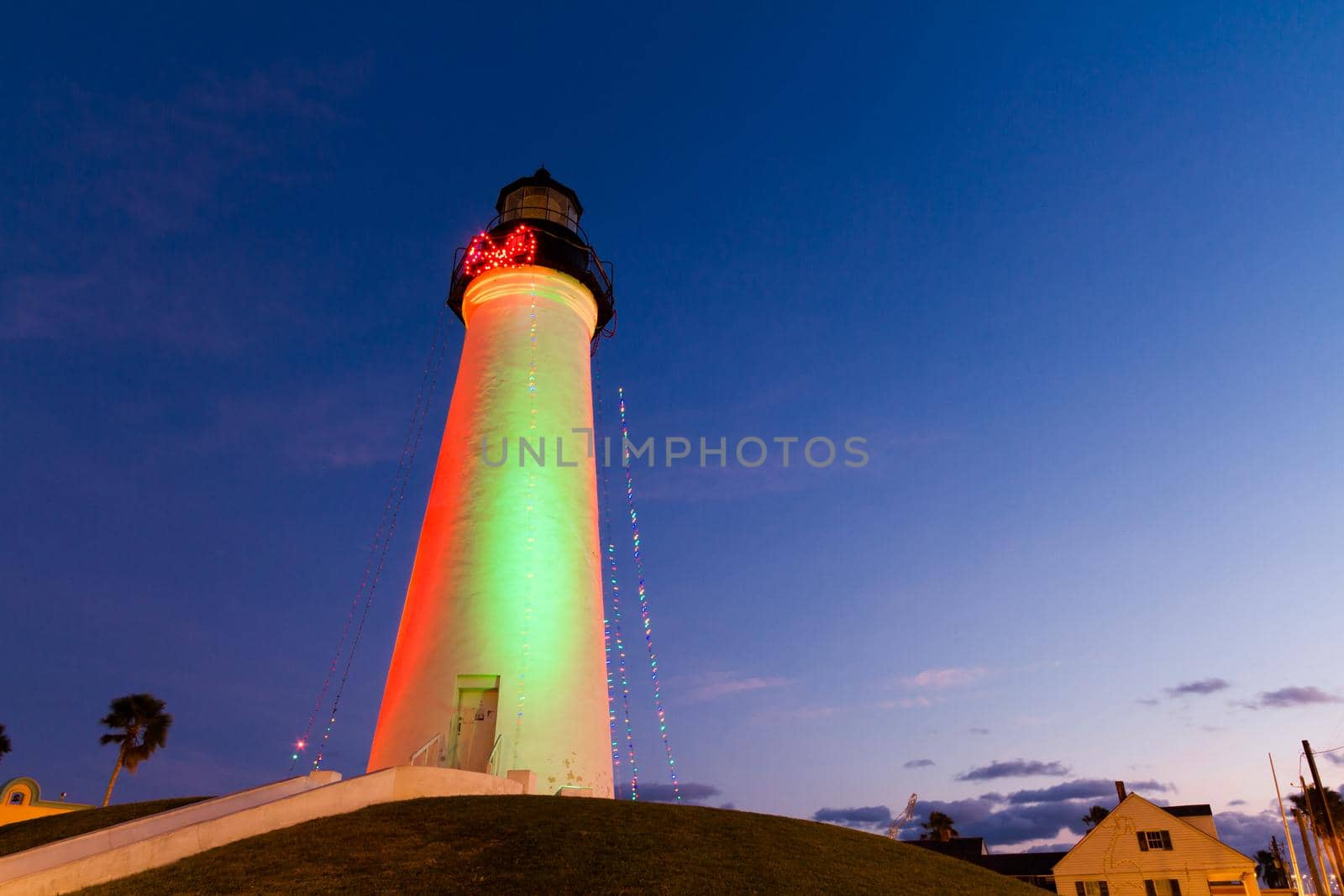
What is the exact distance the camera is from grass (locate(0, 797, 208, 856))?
14.8m

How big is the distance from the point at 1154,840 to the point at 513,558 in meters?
32.6

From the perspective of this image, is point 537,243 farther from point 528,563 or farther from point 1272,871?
point 1272,871

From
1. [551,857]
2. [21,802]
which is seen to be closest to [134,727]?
[21,802]

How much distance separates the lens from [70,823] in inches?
632

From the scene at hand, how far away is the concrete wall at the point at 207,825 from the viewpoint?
9578 millimetres

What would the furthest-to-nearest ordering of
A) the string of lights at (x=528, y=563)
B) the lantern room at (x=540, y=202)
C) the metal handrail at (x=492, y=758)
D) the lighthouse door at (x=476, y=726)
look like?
the lantern room at (x=540, y=202)
the string of lights at (x=528, y=563)
the lighthouse door at (x=476, y=726)
the metal handrail at (x=492, y=758)

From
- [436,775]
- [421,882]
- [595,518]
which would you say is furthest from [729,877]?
[595,518]

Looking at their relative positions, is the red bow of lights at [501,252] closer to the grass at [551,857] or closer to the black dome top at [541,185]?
the black dome top at [541,185]

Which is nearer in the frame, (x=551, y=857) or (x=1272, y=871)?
(x=551, y=857)

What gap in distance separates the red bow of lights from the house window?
113 ft

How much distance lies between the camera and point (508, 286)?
868 inches

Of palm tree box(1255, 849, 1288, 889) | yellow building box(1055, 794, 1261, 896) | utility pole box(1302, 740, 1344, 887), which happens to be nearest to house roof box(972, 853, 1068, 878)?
yellow building box(1055, 794, 1261, 896)

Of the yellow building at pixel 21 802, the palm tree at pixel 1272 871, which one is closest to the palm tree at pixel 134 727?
the yellow building at pixel 21 802

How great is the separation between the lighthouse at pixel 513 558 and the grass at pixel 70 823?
3934 mm
